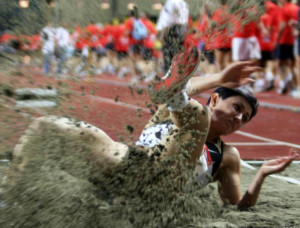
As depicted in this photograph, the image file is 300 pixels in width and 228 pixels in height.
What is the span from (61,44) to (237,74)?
139cm

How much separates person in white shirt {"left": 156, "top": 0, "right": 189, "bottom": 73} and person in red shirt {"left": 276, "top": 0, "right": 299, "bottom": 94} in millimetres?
7974

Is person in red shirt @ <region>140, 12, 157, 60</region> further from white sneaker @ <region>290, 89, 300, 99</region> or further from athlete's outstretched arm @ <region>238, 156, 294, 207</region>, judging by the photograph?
white sneaker @ <region>290, 89, 300, 99</region>

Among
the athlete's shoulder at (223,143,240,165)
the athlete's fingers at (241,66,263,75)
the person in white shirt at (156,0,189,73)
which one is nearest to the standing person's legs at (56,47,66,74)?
the person in white shirt at (156,0,189,73)

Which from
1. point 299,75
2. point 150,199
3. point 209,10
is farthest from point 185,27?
point 299,75

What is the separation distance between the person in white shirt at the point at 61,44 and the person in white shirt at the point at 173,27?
0.67m

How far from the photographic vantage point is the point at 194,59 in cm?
313

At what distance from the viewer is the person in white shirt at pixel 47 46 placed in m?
3.96

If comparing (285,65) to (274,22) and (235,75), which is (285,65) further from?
(235,75)

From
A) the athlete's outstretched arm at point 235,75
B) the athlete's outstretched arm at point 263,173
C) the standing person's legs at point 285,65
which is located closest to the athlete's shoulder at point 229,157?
the athlete's outstretched arm at point 263,173

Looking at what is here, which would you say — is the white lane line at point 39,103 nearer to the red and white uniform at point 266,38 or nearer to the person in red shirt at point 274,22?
the person in red shirt at point 274,22

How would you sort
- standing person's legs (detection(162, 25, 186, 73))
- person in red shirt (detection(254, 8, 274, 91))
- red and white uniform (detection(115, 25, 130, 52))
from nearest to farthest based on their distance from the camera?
1. standing person's legs (detection(162, 25, 186, 73))
2. red and white uniform (detection(115, 25, 130, 52))
3. person in red shirt (detection(254, 8, 274, 91))

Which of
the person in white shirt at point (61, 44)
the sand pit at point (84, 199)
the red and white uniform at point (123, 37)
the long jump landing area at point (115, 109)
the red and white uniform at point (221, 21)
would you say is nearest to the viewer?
the sand pit at point (84, 199)

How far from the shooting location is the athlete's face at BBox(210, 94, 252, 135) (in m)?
3.46

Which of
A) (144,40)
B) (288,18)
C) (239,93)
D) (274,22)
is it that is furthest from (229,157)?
(274,22)
